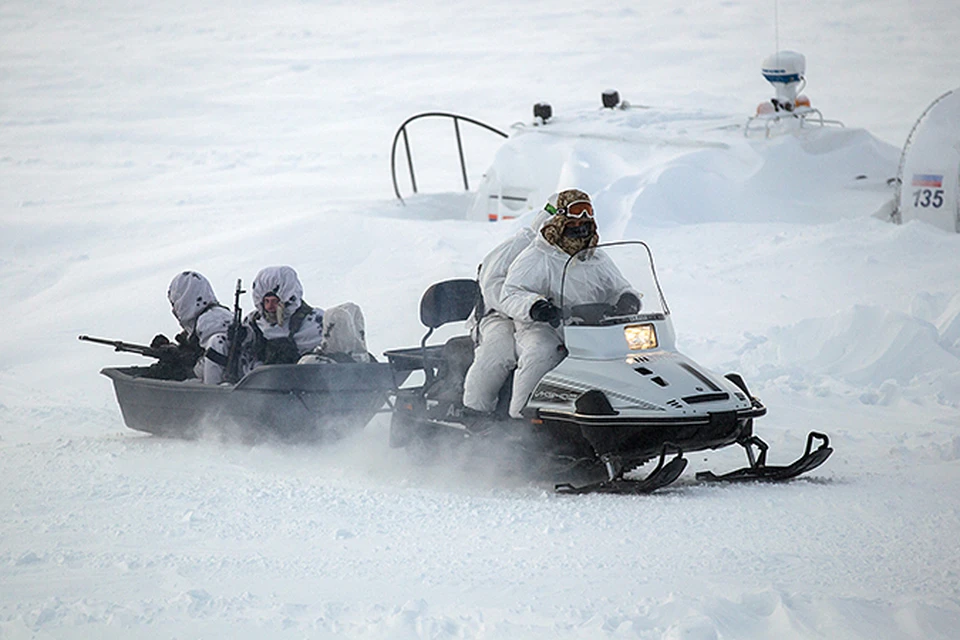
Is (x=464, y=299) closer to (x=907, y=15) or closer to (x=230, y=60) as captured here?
(x=907, y=15)

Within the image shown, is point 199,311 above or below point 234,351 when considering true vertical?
above

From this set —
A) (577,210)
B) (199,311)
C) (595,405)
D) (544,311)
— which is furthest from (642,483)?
(199,311)

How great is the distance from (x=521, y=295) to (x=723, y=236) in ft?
20.3

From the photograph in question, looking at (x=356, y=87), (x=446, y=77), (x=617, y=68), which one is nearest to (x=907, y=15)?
(x=617, y=68)

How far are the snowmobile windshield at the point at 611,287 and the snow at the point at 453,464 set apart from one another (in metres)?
0.82

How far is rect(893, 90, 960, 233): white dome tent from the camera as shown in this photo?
442 inches

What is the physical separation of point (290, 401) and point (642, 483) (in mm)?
2060

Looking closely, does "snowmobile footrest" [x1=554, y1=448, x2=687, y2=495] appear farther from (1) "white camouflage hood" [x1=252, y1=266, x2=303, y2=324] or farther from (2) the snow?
(1) "white camouflage hood" [x1=252, y1=266, x2=303, y2=324]

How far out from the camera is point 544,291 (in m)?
5.62

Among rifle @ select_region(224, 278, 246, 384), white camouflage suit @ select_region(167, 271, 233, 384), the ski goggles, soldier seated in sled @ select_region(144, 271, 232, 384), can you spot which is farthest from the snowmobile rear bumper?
white camouflage suit @ select_region(167, 271, 233, 384)

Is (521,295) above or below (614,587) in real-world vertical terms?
above

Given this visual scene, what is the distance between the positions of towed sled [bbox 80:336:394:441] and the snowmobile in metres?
0.59

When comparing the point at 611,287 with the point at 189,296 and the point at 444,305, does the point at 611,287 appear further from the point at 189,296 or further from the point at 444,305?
the point at 189,296

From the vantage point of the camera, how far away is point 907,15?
29734 mm
